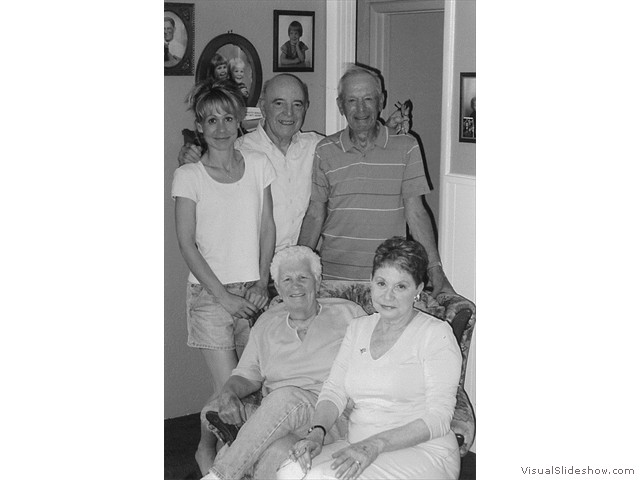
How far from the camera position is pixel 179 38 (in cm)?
408

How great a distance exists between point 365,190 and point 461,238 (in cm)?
68

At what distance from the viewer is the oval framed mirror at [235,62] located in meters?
4.22

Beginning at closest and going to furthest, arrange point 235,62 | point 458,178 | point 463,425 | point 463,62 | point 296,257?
1. point 463,425
2. point 296,257
3. point 463,62
4. point 458,178
5. point 235,62

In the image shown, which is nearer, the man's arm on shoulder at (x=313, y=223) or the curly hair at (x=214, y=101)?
the curly hair at (x=214, y=101)

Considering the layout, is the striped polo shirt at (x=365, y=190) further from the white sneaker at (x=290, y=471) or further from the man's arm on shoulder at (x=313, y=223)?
the white sneaker at (x=290, y=471)

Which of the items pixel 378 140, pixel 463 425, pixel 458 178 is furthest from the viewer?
pixel 458 178

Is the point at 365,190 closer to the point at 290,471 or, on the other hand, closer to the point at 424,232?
the point at 424,232

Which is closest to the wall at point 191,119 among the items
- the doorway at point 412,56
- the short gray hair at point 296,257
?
the doorway at point 412,56

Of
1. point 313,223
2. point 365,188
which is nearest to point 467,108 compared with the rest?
point 365,188

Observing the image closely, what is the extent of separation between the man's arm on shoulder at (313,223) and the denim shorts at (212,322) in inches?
12.2
